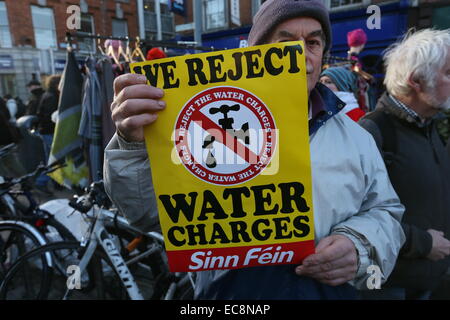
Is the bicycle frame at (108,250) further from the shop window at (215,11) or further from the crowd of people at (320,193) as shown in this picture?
the shop window at (215,11)

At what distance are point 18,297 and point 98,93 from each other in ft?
6.41

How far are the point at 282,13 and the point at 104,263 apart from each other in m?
2.29

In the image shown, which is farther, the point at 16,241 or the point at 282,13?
the point at 16,241

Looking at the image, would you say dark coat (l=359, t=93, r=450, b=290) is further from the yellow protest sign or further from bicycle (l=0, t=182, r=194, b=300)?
bicycle (l=0, t=182, r=194, b=300)

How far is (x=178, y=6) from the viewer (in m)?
4.42

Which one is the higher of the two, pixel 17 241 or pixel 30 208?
pixel 30 208

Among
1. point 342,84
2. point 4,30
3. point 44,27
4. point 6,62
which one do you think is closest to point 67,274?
point 342,84

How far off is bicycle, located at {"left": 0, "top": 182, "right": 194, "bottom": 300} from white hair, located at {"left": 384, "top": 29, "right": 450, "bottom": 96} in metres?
1.69

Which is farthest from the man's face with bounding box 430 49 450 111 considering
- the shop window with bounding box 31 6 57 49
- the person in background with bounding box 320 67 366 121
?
the shop window with bounding box 31 6 57 49

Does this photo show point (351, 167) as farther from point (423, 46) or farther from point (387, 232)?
point (423, 46)

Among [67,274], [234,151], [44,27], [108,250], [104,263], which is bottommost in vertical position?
[104,263]

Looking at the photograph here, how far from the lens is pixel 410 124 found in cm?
160

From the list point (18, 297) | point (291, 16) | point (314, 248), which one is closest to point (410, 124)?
point (291, 16)

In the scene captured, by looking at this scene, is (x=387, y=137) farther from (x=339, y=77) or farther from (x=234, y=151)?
(x=339, y=77)
